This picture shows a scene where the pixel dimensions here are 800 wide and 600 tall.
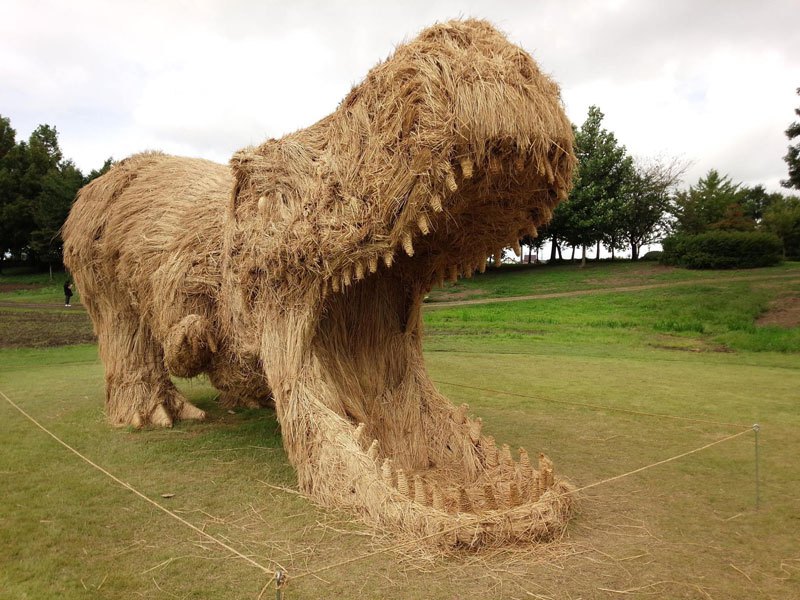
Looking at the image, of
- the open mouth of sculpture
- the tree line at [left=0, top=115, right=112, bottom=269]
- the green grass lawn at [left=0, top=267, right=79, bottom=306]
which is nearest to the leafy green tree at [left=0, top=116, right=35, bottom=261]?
the tree line at [left=0, top=115, right=112, bottom=269]

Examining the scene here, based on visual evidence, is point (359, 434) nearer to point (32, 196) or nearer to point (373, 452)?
point (373, 452)

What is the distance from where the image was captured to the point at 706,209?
3434cm

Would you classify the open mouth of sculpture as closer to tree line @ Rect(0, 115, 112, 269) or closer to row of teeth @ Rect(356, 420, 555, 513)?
row of teeth @ Rect(356, 420, 555, 513)

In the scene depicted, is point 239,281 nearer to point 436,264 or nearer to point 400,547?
point 436,264

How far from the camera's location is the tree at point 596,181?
2880cm

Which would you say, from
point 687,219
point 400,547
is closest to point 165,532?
point 400,547

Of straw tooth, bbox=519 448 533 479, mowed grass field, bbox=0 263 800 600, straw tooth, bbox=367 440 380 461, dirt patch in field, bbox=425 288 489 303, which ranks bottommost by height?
mowed grass field, bbox=0 263 800 600

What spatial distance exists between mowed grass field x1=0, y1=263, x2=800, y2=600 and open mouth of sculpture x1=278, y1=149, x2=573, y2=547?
18 centimetres

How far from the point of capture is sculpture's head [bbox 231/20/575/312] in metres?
3.19

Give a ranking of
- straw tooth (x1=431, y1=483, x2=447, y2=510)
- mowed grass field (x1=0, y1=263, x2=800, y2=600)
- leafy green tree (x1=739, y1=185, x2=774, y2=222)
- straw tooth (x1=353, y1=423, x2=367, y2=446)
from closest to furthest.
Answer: mowed grass field (x1=0, y1=263, x2=800, y2=600)
straw tooth (x1=431, y1=483, x2=447, y2=510)
straw tooth (x1=353, y1=423, x2=367, y2=446)
leafy green tree (x1=739, y1=185, x2=774, y2=222)

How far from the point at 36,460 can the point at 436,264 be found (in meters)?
3.77

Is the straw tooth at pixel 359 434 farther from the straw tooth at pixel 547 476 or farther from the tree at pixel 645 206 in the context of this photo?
the tree at pixel 645 206

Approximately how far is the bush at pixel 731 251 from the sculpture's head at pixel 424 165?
79.7ft

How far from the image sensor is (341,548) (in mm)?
3361
